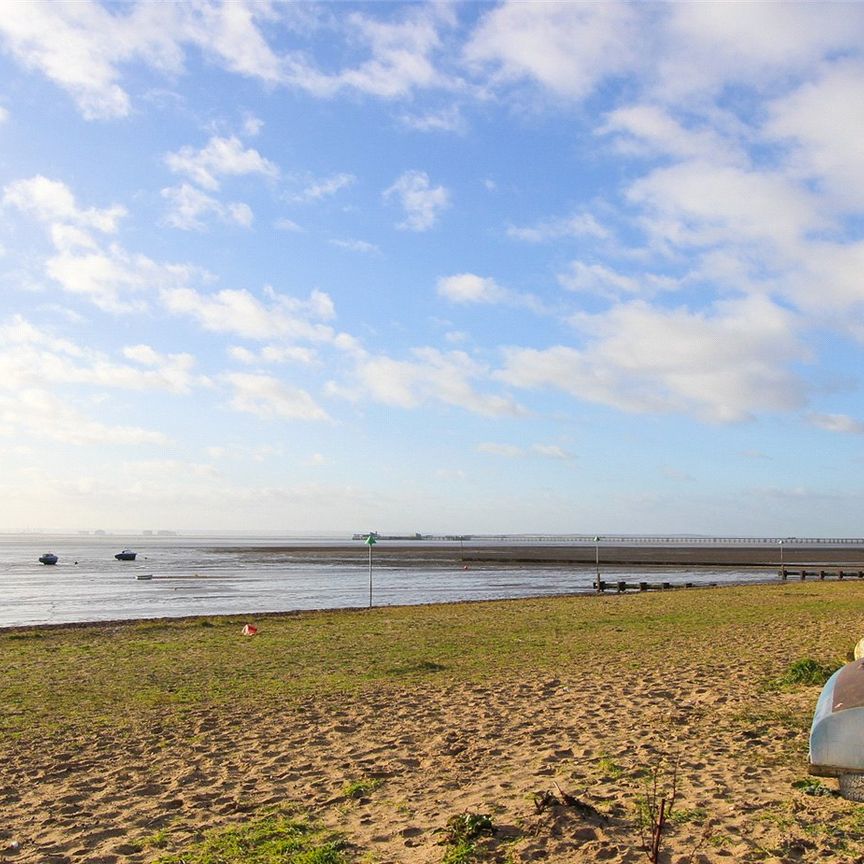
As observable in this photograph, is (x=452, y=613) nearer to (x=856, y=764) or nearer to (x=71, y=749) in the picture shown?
(x=71, y=749)

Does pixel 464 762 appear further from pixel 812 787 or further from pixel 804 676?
pixel 804 676

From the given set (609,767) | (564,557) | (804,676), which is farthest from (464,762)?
(564,557)

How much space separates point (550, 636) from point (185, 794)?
1345 centimetres

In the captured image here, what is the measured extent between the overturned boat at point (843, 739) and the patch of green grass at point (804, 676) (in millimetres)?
5210

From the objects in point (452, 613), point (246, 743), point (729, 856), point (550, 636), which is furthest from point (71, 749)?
point (452, 613)

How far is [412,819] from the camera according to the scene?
23.0 feet

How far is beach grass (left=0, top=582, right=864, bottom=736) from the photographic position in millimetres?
13281

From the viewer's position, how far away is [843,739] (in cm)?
714

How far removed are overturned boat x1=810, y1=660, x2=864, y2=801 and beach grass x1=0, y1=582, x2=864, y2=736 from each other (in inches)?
241

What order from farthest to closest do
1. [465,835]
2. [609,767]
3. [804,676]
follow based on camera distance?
[804,676] < [609,767] < [465,835]

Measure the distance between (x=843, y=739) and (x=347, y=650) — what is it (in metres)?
12.7

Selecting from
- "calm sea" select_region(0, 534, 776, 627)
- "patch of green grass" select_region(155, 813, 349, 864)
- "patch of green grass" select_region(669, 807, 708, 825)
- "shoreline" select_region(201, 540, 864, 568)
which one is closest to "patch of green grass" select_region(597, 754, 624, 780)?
"patch of green grass" select_region(669, 807, 708, 825)

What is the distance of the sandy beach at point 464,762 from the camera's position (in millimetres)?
6461

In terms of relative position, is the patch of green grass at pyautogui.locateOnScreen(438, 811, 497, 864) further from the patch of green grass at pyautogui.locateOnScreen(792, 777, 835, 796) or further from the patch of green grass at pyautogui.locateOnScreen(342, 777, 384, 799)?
the patch of green grass at pyautogui.locateOnScreen(792, 777, 835, 796)
